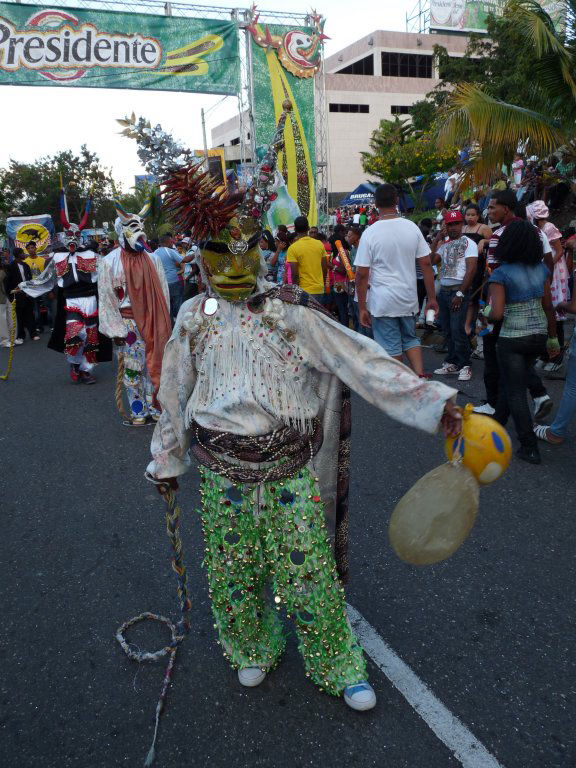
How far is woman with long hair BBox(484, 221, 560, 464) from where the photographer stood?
4.03 m

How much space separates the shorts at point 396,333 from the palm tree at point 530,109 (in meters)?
5.36

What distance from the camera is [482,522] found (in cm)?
346

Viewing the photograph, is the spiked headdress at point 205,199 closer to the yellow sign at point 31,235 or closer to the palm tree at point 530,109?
the palm tree at point 530,109

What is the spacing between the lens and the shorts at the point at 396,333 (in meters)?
5.14

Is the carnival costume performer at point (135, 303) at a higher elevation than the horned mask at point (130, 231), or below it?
below

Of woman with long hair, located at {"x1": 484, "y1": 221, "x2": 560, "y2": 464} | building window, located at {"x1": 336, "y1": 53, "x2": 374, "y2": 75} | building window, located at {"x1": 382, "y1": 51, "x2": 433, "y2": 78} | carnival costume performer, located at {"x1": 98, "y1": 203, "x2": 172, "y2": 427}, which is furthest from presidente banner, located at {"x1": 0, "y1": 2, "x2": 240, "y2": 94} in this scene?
building window, located at {"x1": 382, "y1": 51, "x2": 433, "y2": 78}

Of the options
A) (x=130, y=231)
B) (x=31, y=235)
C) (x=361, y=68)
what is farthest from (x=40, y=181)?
(x=130, y=231)

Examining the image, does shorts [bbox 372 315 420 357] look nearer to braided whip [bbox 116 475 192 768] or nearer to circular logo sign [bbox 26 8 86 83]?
braided whip [bbox 116 475 192 768]

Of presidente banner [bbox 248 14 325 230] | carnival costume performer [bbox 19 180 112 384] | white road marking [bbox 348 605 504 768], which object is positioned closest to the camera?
white road marking [bbox 348 605 504 768]

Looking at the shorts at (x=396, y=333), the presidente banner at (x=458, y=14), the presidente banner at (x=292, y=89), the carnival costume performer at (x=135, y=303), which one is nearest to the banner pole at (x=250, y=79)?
the presidente banner at (x=292, y=89)

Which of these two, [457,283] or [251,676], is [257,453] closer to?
[251,676]

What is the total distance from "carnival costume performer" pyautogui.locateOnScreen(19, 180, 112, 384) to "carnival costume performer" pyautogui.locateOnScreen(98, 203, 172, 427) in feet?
6.00

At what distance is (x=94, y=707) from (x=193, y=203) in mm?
1983

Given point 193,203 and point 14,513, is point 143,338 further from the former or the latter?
point 193,203
